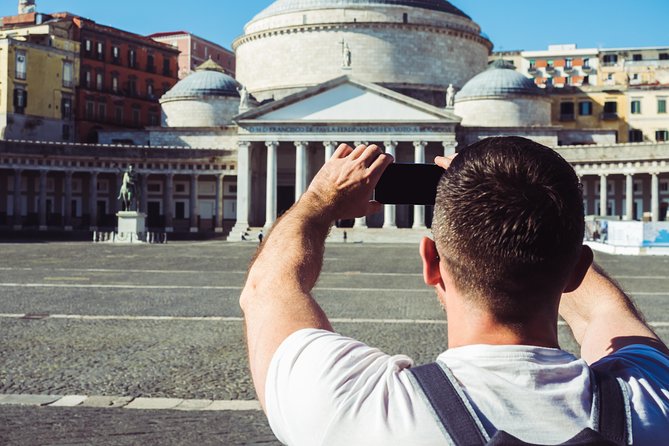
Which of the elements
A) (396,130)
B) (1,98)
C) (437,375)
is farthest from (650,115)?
(437,375)

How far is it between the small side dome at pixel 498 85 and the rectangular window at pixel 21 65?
33568mm

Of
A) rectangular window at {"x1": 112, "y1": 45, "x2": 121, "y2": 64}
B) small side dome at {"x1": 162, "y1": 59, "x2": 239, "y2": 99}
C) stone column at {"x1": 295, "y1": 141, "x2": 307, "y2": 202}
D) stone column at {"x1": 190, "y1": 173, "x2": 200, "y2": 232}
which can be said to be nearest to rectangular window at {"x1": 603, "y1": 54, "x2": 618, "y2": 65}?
small side dome at {"x1": 162, "y1": 59, "x2": 239, "y2": 99}

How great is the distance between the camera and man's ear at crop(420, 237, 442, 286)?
2.41 m

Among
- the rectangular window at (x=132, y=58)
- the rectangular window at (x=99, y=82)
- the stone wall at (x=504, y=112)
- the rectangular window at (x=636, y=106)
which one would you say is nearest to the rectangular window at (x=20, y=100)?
the rectangular window at (x=99, y=82)

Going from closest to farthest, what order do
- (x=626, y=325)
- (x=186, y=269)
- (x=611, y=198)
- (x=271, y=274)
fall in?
(x=271, y=274) → (x=626, y=325) → (x=186, y=269) → (x=611, y=198)

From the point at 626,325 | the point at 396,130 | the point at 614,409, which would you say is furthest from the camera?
the point at 396,130

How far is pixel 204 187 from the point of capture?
7175cm

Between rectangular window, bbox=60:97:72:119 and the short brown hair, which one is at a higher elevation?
rectangular window, bbox=60:97:72:119

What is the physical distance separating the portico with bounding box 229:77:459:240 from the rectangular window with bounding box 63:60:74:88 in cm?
1695

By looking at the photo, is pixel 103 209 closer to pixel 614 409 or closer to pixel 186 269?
pixel 186 269

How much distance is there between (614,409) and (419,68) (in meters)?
72.1

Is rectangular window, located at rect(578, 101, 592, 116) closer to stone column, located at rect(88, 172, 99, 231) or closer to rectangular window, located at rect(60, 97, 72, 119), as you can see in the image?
stone column, located at rect(88, 172, 99, 231)

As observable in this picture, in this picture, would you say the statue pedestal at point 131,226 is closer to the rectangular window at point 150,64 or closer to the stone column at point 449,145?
the stone column at point 449,145

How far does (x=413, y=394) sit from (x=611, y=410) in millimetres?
476
